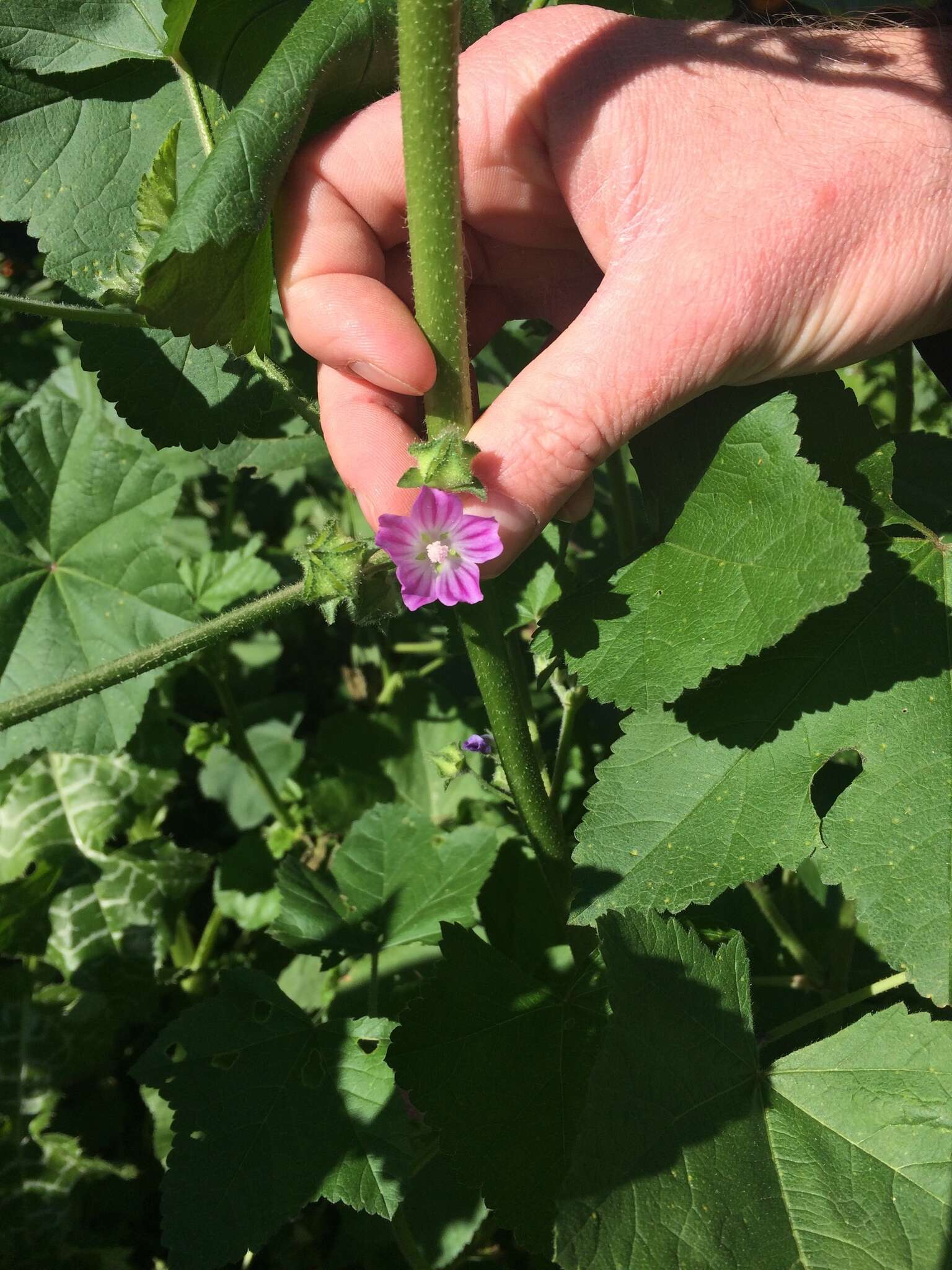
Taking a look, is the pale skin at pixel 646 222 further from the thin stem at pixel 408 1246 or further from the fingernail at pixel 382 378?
the thin stem at pixel 408 1246

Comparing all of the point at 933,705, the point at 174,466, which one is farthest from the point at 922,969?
the point at 174,466

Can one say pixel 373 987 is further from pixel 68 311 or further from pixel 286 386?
pixel 68 311

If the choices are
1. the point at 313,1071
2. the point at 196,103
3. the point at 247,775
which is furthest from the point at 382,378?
the point at 247,775

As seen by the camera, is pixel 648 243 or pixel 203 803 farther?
pixel 203 803

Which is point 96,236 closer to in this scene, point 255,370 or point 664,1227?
point 255,370

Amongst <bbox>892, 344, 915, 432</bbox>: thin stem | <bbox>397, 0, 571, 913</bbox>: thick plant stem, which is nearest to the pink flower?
<bbox>397, 0, 571, 913</bbox>: thick plant stem

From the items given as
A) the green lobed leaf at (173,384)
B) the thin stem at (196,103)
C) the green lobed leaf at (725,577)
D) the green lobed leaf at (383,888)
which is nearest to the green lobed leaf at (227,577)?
the green lobed leaf at (383,888)
